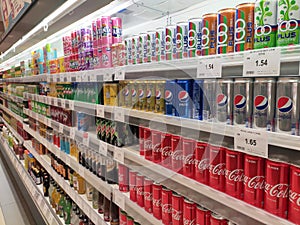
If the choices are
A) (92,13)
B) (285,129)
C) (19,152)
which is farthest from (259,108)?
(19,152)

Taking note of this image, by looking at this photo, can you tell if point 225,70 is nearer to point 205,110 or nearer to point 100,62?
point 205,110

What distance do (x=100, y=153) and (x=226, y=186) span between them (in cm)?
104

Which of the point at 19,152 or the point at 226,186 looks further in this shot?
the point at 19,152

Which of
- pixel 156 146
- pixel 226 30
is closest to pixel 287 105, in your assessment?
pixel 226 30

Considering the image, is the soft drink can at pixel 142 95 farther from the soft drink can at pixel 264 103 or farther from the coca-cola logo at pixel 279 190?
the coca-cola logo at pixel 279 190

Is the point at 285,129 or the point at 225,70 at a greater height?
the point at 225,70

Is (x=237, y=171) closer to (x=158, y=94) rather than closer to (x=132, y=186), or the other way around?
(x=158, y=94)

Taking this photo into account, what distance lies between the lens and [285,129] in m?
0.75

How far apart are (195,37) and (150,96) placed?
1.25 feet

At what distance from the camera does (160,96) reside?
1216mm

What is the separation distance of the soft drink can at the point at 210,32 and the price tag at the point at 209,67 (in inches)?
2.3

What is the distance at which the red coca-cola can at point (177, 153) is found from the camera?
112 cm

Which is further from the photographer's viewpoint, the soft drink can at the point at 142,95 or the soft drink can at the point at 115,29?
the soft drink can at the point at 115,29

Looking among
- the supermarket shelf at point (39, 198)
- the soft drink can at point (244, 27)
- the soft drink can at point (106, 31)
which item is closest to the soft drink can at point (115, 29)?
the soft drink can at point (106, 31)
